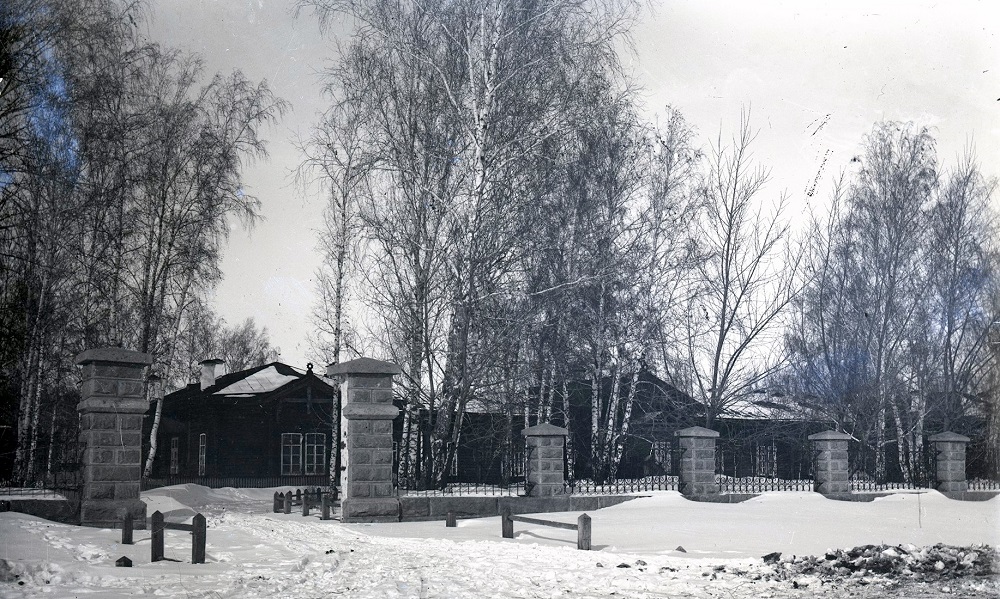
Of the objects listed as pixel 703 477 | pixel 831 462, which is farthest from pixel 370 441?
pixel 831 462

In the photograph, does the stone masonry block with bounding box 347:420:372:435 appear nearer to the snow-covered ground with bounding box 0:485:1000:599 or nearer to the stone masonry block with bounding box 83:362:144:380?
the snow-covered ground with bounding box 0:485:1000:599

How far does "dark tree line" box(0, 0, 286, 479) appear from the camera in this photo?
18000 millimetres

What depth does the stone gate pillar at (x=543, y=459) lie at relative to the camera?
1677 centimetres

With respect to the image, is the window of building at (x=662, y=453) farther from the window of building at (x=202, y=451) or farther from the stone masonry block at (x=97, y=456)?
the window of building at (x=202, y=451)

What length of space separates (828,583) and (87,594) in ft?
23.1

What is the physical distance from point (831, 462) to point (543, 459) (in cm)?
732

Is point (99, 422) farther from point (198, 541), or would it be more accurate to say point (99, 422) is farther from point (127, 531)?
point (198, 541)

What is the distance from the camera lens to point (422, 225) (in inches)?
726

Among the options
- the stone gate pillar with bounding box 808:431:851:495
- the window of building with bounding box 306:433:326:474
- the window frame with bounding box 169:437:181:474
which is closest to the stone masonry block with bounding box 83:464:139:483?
the stone gate pillar with bounding box 808:431:851:495

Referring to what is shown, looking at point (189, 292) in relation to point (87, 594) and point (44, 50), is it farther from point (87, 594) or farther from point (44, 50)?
point (87, 594)

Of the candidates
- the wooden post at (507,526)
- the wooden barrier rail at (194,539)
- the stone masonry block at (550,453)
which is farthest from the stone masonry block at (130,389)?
the stone masonry block at (550,453)

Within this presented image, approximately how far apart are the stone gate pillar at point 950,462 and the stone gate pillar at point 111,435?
17718 millimetres

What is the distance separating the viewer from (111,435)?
13.7 metres

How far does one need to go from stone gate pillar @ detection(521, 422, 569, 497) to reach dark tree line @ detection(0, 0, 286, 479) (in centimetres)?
938
